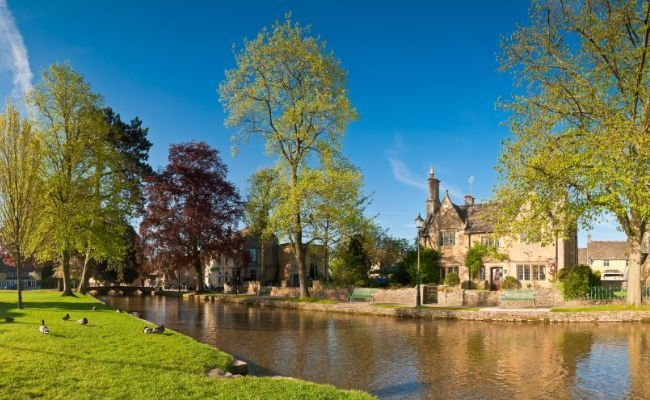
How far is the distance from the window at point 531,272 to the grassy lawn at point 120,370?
36739mm

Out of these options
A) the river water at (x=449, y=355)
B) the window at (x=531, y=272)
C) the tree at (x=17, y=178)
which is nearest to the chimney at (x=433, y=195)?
the window at (x=531, y=272)

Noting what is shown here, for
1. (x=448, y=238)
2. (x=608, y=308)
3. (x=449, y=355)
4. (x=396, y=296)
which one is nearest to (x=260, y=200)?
(x=448, y=238)

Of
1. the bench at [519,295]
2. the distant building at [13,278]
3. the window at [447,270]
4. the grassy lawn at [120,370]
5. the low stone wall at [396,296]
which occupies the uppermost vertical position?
the grassy lawn at [120,370]

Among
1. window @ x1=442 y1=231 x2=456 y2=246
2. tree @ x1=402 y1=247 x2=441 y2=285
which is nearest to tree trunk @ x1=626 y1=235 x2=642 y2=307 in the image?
window @ x1=442 y1=231 x2=456 y2=246

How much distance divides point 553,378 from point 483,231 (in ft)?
120

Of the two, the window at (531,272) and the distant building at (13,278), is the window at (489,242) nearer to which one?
the window at (531,272)

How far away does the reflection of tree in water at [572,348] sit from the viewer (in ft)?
50.2

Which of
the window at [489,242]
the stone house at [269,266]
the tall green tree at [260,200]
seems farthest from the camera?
the stone house at [269,266]

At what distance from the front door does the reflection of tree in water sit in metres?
24.5

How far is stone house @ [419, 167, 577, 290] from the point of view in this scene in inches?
1753

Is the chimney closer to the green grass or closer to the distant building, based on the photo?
the green grass

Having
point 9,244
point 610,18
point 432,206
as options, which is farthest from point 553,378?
point 432,206

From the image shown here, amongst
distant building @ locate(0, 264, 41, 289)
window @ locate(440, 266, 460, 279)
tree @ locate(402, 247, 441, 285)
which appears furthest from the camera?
distant building @ locate(0, 264, 41, 289)

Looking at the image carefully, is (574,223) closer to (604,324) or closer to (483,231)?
(604,324)
